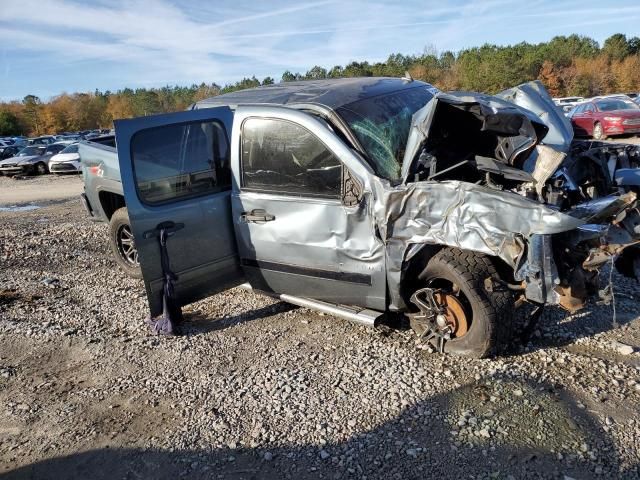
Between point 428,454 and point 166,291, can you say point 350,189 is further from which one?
point 428,454

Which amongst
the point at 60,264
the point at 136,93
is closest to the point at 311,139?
the point at 60,264

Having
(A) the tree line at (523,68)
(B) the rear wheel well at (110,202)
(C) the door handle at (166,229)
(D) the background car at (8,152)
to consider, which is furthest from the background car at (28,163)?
(C) the door handle at (166,229)

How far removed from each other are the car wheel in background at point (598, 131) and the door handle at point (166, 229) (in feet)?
57.6

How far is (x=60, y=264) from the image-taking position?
697 centimetres

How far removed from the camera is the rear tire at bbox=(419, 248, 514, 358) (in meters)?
3.53

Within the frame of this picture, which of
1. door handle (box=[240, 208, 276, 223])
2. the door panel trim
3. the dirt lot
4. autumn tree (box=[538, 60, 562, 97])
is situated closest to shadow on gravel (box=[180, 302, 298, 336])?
the dirt lot

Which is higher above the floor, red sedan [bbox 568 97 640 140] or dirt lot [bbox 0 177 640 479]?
red sedan [bbox 568 97 640 140]

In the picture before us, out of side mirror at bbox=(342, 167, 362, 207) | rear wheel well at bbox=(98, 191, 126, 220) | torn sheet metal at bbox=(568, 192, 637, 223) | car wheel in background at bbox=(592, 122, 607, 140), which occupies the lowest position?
car wheel in background at bbox=(592, 122, 607, 140)

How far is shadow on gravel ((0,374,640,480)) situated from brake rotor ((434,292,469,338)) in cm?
56

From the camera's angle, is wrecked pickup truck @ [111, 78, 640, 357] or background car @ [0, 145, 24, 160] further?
background car @ [0, 145, 24, 160]

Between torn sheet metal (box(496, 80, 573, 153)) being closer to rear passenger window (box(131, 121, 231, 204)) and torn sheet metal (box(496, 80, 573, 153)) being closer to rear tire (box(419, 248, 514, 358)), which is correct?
rear tire (box(419, 248, 514, 358))

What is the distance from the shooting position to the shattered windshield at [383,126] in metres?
3.95

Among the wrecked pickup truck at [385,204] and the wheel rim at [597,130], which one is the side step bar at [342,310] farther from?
the wheel rim at [597,130]

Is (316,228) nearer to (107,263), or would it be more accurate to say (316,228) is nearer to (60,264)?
(107,263)
